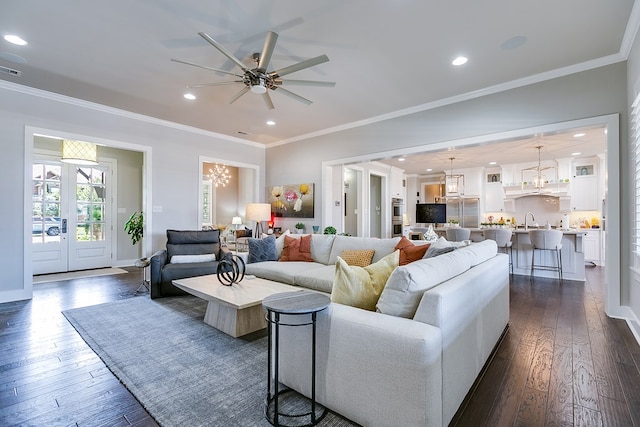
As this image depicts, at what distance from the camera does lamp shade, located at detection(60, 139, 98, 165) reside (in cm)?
543

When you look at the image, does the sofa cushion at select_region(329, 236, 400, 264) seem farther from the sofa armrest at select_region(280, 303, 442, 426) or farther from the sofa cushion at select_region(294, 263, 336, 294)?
the sofa armrest at select_region(280, 303, 442, 426)

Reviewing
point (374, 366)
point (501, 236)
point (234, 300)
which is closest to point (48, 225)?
point (234, 300)

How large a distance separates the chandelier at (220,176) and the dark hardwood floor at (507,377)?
18.5ft

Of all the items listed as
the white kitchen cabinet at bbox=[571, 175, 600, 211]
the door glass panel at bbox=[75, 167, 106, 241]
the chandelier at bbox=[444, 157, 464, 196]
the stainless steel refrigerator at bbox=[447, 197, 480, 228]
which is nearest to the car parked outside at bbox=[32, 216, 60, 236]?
the door glass panel at bbox=[75, 167, 106, 241]

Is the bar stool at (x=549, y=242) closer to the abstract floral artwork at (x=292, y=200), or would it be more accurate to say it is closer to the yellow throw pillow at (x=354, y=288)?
the abstract floral artwork at (x=292, y=200)

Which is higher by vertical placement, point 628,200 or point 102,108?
point 102,108

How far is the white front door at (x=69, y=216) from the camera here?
5734 mm

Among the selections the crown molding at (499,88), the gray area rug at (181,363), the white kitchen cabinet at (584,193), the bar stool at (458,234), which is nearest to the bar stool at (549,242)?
the bar stool at (458,234)

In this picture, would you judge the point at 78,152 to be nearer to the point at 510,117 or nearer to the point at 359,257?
the point at 359,257

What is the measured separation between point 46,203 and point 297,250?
5.21m

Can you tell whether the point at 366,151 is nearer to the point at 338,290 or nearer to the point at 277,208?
the point at 277,208

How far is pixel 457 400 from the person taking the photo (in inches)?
66.9

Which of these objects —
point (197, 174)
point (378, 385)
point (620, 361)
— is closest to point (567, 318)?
point (620, 361)

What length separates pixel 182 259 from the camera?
447cm
